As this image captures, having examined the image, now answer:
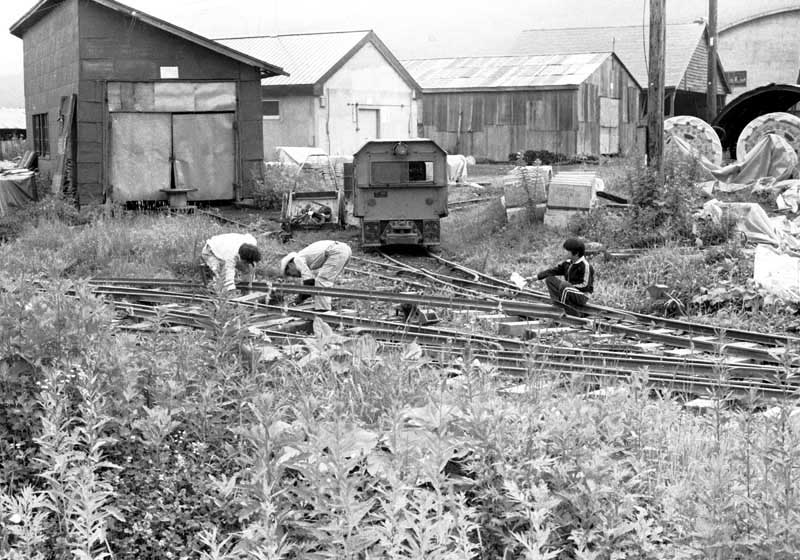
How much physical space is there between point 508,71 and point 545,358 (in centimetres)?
3898

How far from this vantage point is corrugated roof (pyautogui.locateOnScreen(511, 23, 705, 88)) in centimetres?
5074

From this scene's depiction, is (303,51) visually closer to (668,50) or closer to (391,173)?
(391,173)

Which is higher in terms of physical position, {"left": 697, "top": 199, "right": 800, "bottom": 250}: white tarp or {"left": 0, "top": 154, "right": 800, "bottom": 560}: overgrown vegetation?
{"left": 697, "top": 199, "right": 800, "bottom": 250}: white tarp

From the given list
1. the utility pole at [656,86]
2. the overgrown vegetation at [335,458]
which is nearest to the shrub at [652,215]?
the utility pole at [656,86]

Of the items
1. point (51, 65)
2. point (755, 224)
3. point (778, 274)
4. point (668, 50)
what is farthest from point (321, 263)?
point (668, 50)

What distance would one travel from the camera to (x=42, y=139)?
27500mm

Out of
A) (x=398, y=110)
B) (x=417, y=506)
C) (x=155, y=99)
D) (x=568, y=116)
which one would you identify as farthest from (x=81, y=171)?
(x=568, y=116)

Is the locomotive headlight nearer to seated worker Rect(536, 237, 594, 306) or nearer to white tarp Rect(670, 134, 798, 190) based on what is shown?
white tarp Rect(670, 134, 798, 190)

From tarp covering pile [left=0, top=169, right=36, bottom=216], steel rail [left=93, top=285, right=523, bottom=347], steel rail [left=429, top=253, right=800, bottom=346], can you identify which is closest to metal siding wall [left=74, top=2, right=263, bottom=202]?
tarp covering pile [left=0, top=169, right=36, bottom=216]

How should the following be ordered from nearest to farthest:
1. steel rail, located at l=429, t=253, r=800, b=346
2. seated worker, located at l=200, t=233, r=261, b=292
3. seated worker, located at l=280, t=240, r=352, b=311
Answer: steel rail, located at l=429, t=253, r=800, b=346 < seated worker, located at l=200, t=233, r=261, b=292 < seated worker, located at l=280, t=240, r=352, b=311

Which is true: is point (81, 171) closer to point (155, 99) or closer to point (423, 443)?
point (155, 99)

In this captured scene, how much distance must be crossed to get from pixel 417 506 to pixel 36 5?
76.9 feet

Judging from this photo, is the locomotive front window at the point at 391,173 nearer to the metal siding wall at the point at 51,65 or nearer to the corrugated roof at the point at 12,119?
the metal siding wall at the point at 51,65

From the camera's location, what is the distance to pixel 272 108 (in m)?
35.2
